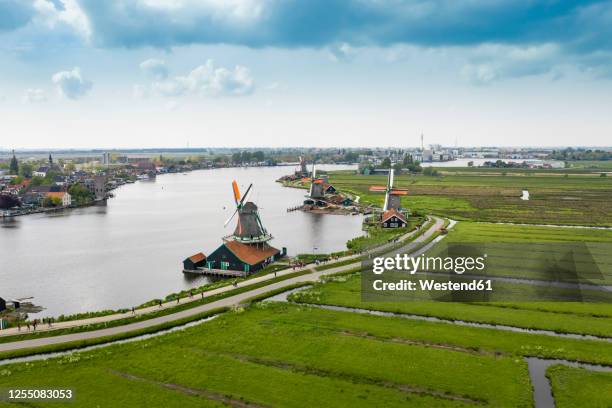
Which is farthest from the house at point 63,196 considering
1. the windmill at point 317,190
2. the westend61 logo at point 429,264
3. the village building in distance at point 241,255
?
the westend61 logo at point 429,264

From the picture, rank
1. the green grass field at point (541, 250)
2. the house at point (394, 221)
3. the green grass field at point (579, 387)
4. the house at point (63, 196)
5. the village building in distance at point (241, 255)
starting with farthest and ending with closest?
the house at point (63, 196) → the house at point (394, 221) → the village building in distance at point (241, 255) → the green grass field at point (541, 250) → the green grass field at point (579, 387)

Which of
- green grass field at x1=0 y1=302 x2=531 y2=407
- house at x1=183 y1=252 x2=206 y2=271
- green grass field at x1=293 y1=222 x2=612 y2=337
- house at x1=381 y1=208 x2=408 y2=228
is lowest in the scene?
green grass field at x1=0 y1=302 x2=531 y2=407

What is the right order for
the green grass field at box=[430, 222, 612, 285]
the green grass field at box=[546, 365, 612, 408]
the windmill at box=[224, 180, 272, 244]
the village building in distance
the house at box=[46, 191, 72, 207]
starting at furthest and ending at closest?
1. the house at box=[46, 191, 72, 207]
2. the windmill at box=[224, 180, 272, 244]
3. the village building in distance
4. the green grass field at box=[430, 222, 612, 285]
5. the green grass field at box=[546, 365, 612, 408]

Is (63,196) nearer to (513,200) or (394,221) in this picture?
(394,221)

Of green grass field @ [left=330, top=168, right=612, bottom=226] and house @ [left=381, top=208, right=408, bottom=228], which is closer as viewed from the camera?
house @ [left=381, top=208, right=408, bottom=228]

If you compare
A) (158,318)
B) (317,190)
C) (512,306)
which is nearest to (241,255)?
(158,318)

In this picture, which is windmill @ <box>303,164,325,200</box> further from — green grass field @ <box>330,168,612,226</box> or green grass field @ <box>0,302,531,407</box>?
green grass field @ <box>0,302,531,407</box>

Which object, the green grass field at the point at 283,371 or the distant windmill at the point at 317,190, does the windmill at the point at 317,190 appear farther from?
the green grass field at the point at 283,371

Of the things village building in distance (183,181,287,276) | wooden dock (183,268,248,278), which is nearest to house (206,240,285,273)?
village building in distance (183,181,287,276)
